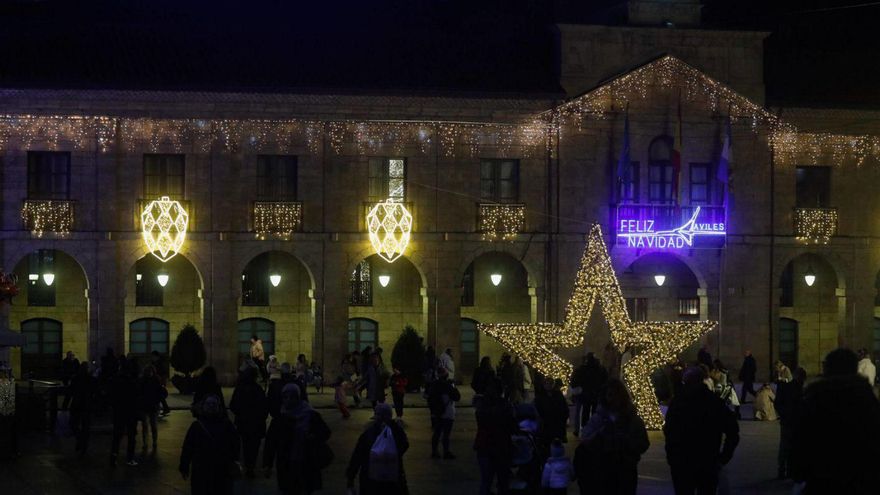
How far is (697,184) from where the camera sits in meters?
43.0

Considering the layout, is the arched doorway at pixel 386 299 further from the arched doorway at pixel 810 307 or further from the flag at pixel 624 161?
the arched doorway at pixel 810 307

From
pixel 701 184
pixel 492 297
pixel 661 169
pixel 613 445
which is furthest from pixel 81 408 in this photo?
pixel 701 184

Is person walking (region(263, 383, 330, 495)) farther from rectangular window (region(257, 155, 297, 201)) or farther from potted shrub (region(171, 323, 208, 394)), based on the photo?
rectangular window (region(257, 155, 297, 201))

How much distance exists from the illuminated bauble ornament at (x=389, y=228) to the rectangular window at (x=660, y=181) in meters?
6.77

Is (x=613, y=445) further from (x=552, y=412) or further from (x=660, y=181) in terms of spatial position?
(x=660, y=181)

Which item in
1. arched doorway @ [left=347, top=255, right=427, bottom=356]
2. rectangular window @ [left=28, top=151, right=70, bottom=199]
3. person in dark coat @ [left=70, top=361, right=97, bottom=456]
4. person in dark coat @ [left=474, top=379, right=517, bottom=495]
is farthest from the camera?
arched doorway @ [left=347, top=255, right=427, bottom=356]

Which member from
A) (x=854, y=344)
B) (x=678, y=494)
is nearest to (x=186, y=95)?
(x=854, y=344)

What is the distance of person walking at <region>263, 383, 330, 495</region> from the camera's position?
16.2 m

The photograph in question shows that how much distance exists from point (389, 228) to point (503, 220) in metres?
3.16

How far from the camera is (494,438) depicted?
1814 cm

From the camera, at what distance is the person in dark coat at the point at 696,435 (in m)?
14.9

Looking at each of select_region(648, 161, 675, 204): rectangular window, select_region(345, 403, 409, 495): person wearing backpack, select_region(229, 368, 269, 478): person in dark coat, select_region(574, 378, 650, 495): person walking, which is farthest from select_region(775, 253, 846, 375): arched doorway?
select_region(345, 403, 409, 495): person wearing backpack

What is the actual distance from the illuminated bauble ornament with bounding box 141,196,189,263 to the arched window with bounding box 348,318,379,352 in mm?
6577

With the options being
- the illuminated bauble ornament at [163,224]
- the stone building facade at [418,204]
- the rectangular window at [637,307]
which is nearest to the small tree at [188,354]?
the stone building facade at [418,204]
